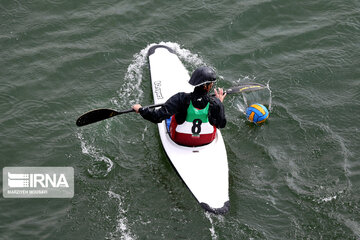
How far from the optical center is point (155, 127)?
8.25m

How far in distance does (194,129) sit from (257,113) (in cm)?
186

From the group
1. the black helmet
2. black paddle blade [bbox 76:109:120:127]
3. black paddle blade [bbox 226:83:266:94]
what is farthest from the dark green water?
the black helmet

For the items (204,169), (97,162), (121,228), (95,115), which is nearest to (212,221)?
(204,169)

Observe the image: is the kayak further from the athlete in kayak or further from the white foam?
→ the white foam

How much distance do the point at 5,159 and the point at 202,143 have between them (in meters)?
3.54

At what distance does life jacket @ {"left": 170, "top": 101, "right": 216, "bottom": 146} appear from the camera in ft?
21.3

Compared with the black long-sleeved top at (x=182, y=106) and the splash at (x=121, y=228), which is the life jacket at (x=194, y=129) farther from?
the splash at (x=121, y=228)

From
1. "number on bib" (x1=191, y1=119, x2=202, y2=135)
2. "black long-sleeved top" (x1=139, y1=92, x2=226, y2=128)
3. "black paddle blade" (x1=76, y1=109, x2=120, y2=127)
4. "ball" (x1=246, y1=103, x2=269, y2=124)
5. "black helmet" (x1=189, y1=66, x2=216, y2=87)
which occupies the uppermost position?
"black helmet" (x1=189, y1=66, x2=216, y2=87)

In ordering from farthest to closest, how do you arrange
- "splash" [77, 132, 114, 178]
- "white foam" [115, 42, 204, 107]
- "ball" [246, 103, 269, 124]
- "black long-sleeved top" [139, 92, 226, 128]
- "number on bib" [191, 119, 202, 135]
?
"white foam" [115, 42, 204, 107], "ball" [246, 103, 269, 124], "splash" [77, 132, 114, 178], "number on bib" [191, 119, 202, 135], "black long-sleeved top" [139, 92, 226, 128]

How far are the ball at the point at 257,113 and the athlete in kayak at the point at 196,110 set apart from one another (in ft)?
4.99

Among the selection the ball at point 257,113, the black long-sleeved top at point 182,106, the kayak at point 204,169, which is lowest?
the kayak at point 204,169

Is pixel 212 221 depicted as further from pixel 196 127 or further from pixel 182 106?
pixel 182 106

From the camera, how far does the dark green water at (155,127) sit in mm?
6500

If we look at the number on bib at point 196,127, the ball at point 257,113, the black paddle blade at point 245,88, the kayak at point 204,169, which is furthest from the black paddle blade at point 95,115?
the ball at point 257,113
